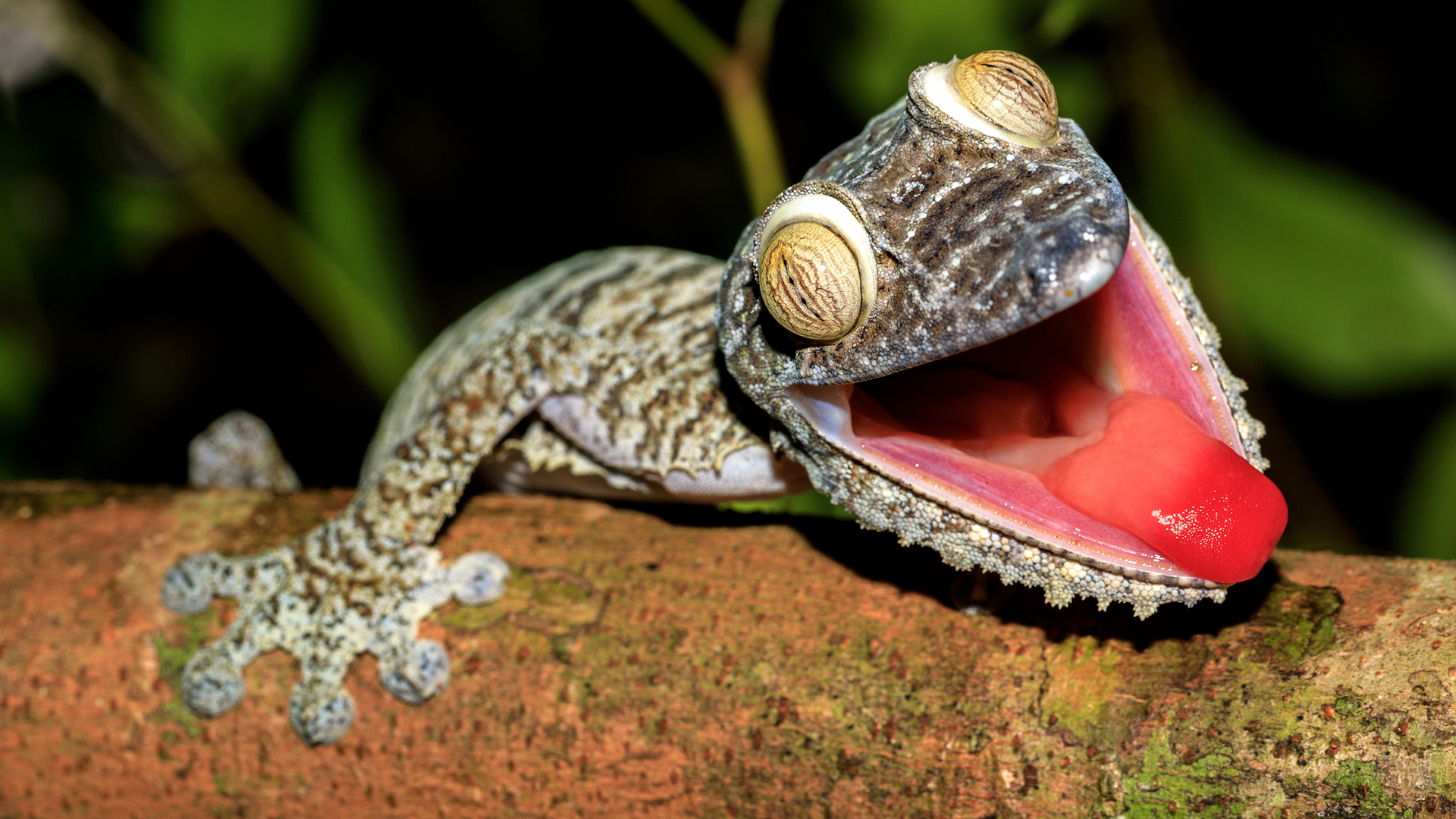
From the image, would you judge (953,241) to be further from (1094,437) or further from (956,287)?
(1094,437)

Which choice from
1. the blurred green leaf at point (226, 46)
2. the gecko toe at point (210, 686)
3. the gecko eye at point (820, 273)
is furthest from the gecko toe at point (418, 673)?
the blurred green leaf at point (226, 46)

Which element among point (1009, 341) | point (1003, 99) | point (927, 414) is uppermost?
point (1003, 99)

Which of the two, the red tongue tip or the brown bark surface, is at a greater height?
the red tongue tip

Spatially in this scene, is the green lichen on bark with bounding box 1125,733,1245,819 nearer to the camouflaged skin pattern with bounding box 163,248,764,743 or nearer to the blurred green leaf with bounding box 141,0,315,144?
the camouflaged skin pattern with bounding box 163,248,764,743

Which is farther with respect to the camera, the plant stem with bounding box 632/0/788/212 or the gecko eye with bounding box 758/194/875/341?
the plant stem with bounding box 632/0/788/212

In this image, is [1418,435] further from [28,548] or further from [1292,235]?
[28,548]

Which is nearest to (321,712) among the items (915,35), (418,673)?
(418,673)

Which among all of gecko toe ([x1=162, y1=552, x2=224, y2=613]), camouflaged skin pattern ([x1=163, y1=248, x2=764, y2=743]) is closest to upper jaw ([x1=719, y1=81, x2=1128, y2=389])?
camouflaged skin pattern ([x1=163, y1=248, x2=764, y2=743])

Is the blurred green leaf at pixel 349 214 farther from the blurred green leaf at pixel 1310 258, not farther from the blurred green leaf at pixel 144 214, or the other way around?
the blurred green leaf at pixel 1310 258
